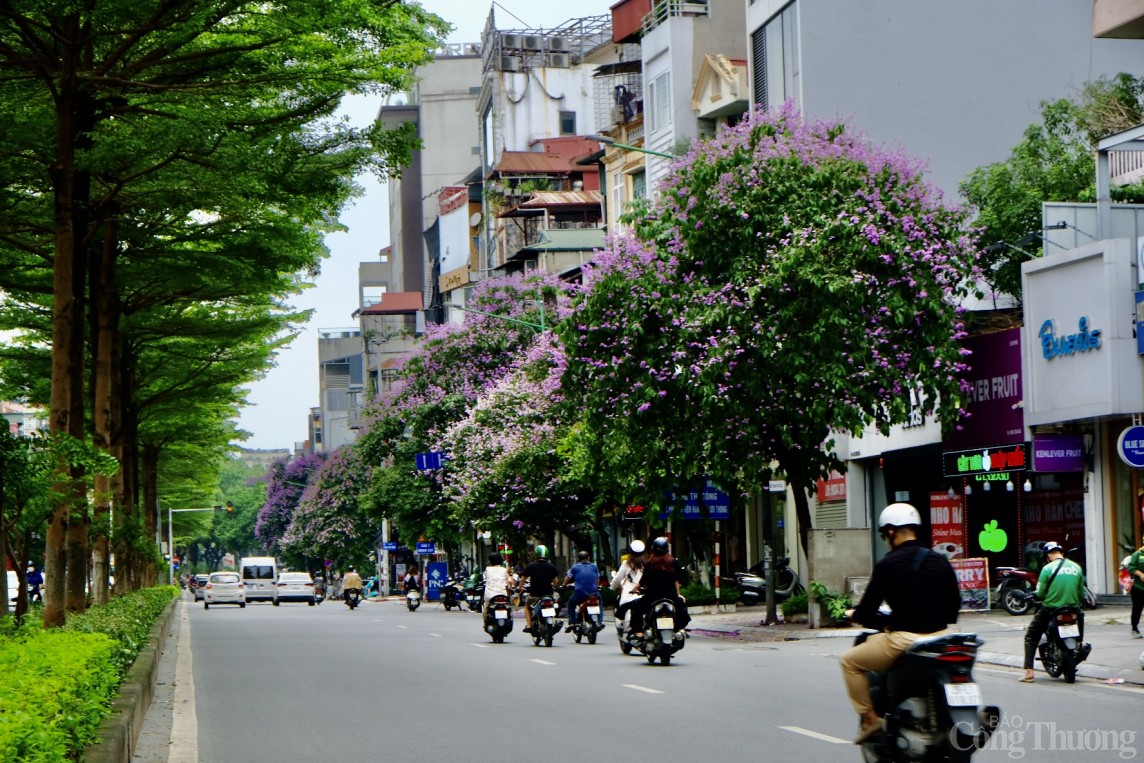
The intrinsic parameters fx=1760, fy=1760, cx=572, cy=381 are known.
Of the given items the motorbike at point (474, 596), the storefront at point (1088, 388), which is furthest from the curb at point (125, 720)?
the motorbike at point (474, 596)

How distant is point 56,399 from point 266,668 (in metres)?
5.95

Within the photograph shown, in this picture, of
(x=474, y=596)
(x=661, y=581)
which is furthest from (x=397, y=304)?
(x=661, y=581)

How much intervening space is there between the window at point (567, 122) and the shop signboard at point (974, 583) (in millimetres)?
65085

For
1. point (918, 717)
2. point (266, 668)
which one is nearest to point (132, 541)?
point (266, 668)

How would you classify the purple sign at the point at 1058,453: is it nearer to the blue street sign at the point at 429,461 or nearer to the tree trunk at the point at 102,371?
the tree trunk at the point at 102,371

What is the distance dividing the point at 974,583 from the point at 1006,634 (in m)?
4.84

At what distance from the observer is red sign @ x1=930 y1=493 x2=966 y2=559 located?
115 ft

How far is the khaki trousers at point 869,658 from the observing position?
10156mm

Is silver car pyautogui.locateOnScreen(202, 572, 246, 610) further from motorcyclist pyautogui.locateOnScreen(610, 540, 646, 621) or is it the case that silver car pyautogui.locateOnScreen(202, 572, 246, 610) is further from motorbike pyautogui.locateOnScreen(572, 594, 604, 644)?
motorcyclist pyautogui.locateOnScreen(610, 540, 646, 621)

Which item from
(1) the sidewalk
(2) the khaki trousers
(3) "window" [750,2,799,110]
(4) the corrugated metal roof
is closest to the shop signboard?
(1) the sidewalk

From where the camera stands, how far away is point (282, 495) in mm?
140625

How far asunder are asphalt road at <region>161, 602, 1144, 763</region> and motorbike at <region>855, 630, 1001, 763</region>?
217cm

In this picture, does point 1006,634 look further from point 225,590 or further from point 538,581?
point 225,590

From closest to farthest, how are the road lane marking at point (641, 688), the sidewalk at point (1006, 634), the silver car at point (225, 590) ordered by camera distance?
the road lane marking at point (641, 688)
the sidewalk at point (1006, 634)
the silver car at point (225, 590)
